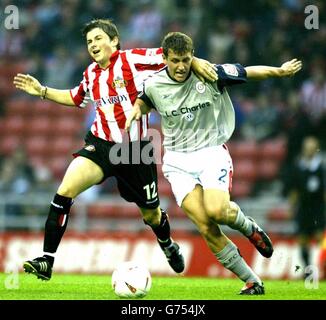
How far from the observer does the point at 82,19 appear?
16609mm

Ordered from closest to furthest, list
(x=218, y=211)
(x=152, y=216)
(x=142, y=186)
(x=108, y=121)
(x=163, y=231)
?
(x=218, y=211) < (x=108, y=121) < (x=142, y=186) < (x=152, y=216) < (x=163, y=231)

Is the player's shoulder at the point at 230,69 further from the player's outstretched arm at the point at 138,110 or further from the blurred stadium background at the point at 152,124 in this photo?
the blurred stadium background at the point at 152,124

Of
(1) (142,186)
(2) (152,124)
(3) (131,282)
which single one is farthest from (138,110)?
(2) (152,124)

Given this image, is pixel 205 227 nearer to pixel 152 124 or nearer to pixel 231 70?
pixel 231 70

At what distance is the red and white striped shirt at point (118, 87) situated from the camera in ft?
27.7

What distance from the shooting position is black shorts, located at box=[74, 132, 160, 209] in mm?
8391

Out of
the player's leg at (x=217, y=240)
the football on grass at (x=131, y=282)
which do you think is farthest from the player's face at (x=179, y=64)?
the football on grass at (x=131, y=282)

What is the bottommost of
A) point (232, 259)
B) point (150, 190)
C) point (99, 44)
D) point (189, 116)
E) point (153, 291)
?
point (153, 291)

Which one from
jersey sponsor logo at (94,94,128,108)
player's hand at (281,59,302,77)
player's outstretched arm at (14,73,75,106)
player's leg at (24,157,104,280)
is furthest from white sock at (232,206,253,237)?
player's outstretched arm at (14,73,75,106)

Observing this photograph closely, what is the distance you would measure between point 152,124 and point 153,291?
7.28 m

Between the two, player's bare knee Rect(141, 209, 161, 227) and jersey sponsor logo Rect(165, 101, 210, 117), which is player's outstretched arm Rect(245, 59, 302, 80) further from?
player's bare knee Rect(141, 209, 161, 227)

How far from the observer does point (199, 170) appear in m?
7.85
